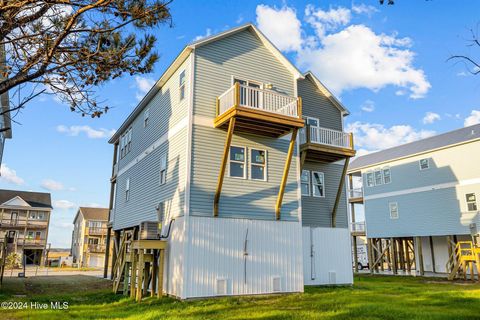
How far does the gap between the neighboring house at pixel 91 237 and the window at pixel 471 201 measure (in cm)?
4496

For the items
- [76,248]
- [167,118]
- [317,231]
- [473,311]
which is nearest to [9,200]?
[76,248]

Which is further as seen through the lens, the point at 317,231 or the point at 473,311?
the point at 317,231

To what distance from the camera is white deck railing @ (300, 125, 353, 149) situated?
55.0 ft

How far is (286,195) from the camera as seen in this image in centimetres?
1479

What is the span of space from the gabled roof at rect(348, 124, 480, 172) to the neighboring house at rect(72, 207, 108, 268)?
3796 cm

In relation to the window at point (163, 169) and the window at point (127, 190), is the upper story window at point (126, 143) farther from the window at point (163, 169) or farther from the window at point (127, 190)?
the window at point (163, 169)

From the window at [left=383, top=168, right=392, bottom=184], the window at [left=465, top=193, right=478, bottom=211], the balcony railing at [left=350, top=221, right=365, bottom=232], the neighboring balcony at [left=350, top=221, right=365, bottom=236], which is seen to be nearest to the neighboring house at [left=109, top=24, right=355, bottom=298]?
the window at [left=465, top=193, right=478, bottom=211]

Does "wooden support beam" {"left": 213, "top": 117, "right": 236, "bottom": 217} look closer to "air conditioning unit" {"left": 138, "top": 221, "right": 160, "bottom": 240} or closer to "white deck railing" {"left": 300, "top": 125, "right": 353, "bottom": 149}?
"air conditioning unit" {"left": 138, "top": 221, "right": 160, "bottom": 240}

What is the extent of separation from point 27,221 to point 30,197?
396 cm

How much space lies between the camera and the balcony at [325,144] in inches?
645

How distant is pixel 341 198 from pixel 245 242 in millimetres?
7138

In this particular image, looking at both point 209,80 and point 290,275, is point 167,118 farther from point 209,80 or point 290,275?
point 290,275

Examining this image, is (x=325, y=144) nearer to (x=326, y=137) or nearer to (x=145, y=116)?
(x=326, y=137)

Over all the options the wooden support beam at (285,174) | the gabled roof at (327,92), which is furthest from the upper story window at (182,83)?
the gabled roof at (327,92)
